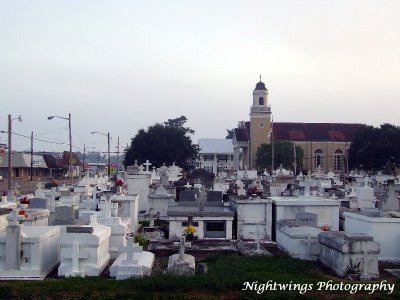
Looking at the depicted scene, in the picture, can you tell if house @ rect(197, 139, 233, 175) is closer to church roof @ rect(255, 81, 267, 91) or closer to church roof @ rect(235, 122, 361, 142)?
church roof @ rect(235, 122, 361, 142)

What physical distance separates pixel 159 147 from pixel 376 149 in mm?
24538

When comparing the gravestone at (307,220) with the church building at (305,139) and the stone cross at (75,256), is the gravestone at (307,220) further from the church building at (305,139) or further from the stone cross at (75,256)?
the church building at (305,139)

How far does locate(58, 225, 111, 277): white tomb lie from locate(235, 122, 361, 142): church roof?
70.7 metres

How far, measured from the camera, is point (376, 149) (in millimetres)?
60344

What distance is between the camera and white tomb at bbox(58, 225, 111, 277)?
34.5 ft

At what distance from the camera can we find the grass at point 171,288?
Result: 872 cm

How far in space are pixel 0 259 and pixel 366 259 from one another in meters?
7.21

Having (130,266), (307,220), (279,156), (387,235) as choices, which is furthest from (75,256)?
(279,156)

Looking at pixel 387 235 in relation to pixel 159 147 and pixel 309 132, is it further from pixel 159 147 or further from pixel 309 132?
pixel 309 132

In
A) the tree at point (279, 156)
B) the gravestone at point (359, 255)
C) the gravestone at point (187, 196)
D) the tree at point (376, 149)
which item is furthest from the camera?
the tree at point (279, 156)

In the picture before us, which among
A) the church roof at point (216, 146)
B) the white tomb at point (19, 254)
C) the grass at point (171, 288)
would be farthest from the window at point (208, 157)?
the grass at point (171, 288)

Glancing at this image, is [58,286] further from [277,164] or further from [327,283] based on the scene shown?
[277,164]

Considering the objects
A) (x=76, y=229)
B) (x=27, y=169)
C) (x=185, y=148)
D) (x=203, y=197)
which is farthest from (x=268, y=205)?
(x=27, y=169)

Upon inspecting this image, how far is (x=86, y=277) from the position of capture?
10.2 metres
